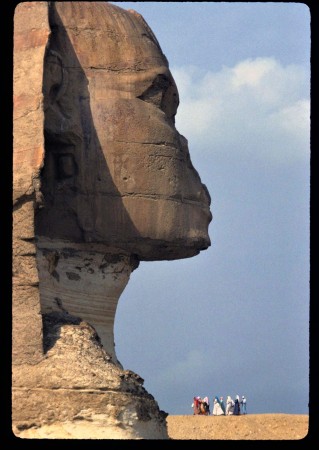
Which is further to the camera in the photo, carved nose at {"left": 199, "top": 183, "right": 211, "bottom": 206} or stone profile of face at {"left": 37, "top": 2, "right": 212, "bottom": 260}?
carved nose at {"left": 199, "top": 183, "right": 211, "bottom": 206}

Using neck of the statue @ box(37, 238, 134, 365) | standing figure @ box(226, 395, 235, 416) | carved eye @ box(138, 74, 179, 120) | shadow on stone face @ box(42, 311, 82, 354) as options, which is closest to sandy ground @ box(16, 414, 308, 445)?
standing figure @ box(226, 395, 235, 416)

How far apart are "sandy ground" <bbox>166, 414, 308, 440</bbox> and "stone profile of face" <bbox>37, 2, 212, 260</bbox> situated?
39.4ft

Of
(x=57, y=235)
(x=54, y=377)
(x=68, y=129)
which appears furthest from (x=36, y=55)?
(x=54, y=377)

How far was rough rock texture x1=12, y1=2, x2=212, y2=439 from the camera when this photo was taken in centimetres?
1814

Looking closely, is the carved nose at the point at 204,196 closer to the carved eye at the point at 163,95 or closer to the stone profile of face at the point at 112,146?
the stone profile of face at the point at 112,146

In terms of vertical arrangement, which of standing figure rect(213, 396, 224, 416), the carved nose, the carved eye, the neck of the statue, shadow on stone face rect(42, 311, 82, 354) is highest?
the carved eye

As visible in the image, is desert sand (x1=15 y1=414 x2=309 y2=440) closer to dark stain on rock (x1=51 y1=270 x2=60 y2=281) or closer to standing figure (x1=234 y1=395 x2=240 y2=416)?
standing figure (x1=234 y1=395 x2=240 y2=416)

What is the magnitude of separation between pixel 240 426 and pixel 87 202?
15797 millimetres

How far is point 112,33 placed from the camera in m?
20.3

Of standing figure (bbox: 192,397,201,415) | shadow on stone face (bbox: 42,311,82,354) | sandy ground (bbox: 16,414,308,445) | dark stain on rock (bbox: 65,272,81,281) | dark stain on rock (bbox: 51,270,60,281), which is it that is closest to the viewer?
shadow on stone face (bbox: 42,311,82,354)

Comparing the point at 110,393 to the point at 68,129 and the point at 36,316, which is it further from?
the point at 68,129

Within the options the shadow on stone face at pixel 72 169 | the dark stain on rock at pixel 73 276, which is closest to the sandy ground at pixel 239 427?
the dark stain on rock at pixel 73 276

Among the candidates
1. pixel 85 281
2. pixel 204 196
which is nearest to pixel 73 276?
pixel 85 281

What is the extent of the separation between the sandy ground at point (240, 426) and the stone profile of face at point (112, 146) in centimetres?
1202
